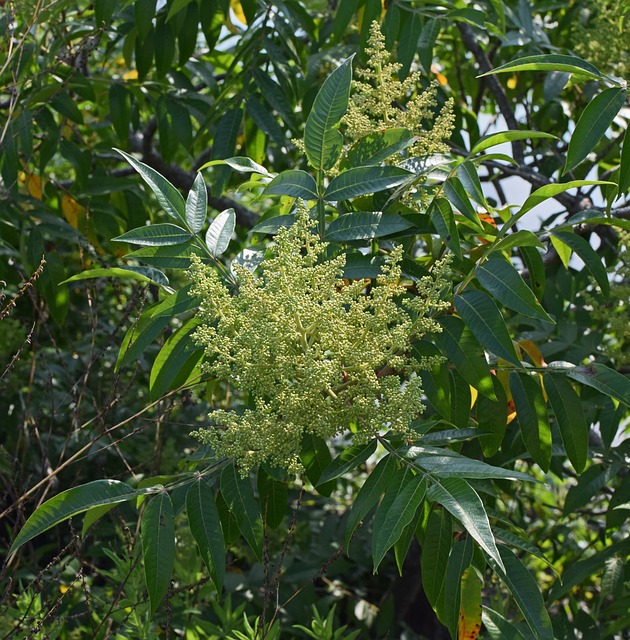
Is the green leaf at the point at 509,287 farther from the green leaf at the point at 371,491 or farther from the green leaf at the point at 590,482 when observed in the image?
the green leaf at the point at 590,482

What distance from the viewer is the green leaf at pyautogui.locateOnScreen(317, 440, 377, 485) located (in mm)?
1670

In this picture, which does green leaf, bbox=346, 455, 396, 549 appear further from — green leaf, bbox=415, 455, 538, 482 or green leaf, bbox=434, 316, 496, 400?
green leaf, bbox=434, 316, 496, 400

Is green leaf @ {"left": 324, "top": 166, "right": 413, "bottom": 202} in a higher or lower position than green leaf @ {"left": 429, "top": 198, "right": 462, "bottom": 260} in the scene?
higher

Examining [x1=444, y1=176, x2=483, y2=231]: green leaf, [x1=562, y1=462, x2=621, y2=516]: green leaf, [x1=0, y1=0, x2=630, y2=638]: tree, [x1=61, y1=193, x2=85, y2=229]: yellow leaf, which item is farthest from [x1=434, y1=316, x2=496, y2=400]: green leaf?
[x1=61, y1=193, x2=85, y2=229]: yellow leaf

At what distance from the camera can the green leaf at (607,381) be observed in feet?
5.73

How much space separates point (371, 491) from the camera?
5.28ft

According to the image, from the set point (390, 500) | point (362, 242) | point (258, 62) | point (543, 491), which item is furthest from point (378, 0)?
point (543, 491)

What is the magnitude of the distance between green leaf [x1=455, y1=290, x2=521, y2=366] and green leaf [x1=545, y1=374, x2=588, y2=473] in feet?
0.65

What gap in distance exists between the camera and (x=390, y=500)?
154cm

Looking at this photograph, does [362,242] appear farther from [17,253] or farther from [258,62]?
[17,253]

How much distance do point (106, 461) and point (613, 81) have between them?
296 centimetres

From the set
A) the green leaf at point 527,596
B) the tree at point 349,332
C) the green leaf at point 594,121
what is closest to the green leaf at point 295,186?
the tree at point 349,332

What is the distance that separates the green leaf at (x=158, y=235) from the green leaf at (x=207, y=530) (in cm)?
54

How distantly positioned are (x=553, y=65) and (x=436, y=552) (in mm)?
1008
